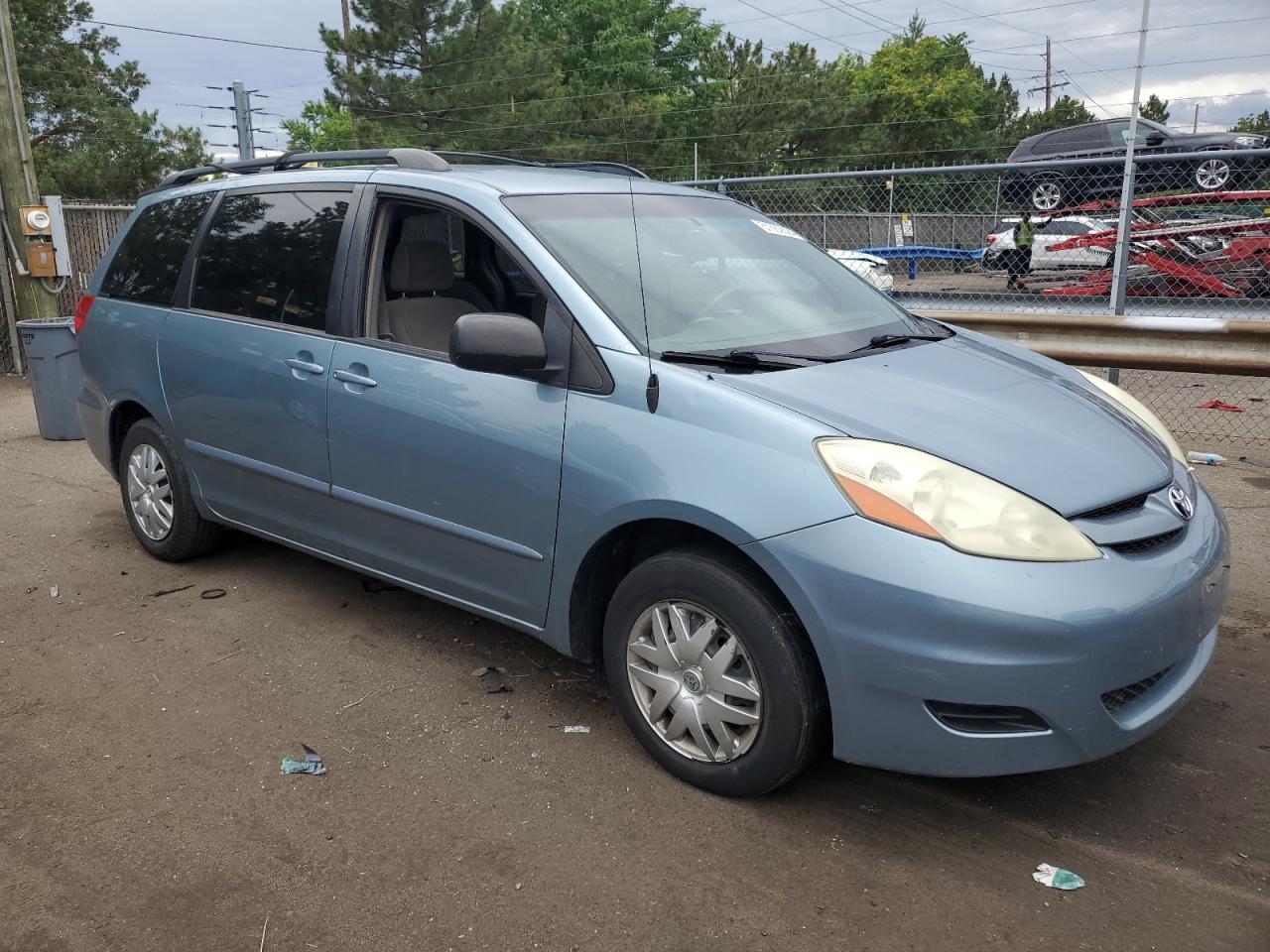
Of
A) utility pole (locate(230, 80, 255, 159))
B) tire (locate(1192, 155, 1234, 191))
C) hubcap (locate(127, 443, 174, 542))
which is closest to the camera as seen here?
hubcap (locate(127, 443, 174, 542))

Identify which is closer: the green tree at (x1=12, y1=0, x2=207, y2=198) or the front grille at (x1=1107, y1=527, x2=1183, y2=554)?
the front grille at (x1=1107, y1=527, x2=1183, y2=554)

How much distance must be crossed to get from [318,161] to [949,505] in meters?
3.21

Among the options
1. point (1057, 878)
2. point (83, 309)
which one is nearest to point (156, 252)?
point (83, 309)

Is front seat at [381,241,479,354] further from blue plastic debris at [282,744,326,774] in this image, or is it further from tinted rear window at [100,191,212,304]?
blue plastic debris at [282,744,326,774]

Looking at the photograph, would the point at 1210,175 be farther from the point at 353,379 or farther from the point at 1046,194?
the point at 353,379

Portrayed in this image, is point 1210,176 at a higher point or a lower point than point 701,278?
higher

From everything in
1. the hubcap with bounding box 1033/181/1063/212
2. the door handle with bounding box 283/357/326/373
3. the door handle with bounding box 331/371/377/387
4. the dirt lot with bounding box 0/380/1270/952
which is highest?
the hubcap with bounding box 1033/181/1063/212

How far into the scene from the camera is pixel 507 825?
122 inches

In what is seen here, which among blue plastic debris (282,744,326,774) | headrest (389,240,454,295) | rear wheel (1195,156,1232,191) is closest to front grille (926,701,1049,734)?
blue plastic debris (282,744,326,774)

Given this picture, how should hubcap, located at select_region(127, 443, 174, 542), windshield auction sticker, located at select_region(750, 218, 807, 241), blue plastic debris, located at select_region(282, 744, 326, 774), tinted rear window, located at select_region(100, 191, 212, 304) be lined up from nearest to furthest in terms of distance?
blue plastic debris, located at select_region(282, 744, 326, 774)
windshield auction sticker, located at select_region(750, 218, 807, 241)
tinted rear window, located at select_region(100, 191, 212, 304)
hubcap, located at select_region(127, 443, 174, 542)

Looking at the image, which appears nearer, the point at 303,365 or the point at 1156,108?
the point at 303,365

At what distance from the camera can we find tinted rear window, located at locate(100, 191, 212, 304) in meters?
5.03

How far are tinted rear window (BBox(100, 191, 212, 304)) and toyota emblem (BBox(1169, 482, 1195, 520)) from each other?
420 centimetres

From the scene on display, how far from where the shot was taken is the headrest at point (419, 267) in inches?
166
